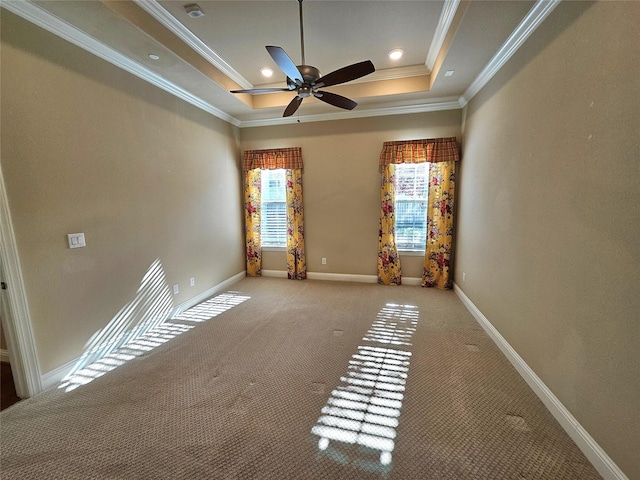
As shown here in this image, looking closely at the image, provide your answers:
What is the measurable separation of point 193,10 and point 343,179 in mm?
2732

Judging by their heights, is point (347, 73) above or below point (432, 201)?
above

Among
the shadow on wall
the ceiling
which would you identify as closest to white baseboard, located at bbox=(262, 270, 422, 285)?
the shadow on wall

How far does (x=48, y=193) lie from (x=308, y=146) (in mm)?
3245

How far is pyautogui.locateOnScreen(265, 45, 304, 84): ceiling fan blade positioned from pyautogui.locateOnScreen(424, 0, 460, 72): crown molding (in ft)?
4.45

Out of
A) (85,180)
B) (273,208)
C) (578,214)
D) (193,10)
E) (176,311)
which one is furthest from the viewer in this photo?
(273,208)

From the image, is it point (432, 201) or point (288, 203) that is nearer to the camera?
point (432, 201)

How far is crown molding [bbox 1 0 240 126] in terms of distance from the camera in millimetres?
1738

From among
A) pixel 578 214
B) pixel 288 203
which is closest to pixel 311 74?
pixel 578 214

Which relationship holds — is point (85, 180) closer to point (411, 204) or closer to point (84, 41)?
point (84, 41)

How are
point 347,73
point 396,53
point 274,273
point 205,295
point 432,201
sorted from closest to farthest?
point 347,73 → point 396,53 → point 205,295 → point 432,201 → point 274,273

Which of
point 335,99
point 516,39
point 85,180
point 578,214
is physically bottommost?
point 578,214

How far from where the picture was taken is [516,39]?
2123 millimetres

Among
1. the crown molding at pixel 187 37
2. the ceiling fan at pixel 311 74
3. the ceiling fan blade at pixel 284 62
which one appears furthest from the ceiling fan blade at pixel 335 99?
the crown molding at pixel 187 37

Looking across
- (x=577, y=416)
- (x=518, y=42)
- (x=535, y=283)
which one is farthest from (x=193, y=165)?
(x=577, y=416)
